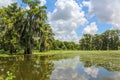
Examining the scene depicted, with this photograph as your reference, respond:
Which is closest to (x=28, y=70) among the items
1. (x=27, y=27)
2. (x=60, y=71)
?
(x=60, y=71)

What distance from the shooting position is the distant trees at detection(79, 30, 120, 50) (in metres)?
124

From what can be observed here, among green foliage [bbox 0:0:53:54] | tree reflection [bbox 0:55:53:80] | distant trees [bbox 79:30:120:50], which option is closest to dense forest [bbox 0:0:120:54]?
green foliage [bbox 0:0:53:54]

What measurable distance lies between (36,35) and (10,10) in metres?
8.43

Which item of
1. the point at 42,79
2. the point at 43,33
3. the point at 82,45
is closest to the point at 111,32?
the point at 82,45

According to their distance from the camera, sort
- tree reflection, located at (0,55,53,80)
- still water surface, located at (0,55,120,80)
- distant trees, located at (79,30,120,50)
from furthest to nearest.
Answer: distant trees, located at (79,30,120,50)
still water surface, located at (0,55,120,80)
tree reflection, located at (0,55,53,80)

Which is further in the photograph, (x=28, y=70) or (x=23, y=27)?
(x=23, y=27)

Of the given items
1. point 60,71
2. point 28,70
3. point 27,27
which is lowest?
point 60,71

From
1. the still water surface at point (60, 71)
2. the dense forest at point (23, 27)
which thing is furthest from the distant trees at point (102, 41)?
the still water surface at point (60, 71)

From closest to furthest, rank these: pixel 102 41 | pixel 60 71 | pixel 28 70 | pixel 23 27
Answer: pixel 28 70, pixel 60 71, pixel 23 27, pixel 102 41

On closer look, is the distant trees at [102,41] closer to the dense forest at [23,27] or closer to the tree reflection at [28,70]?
the dense forest at [23,27]

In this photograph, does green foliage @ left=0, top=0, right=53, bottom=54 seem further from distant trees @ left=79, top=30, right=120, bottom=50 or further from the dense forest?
distant trees @ left=79, top=30, right=120, bottom=50

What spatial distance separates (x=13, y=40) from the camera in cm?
4525

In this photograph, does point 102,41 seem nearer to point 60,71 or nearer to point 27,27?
point 27,27

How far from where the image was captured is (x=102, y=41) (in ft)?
417
